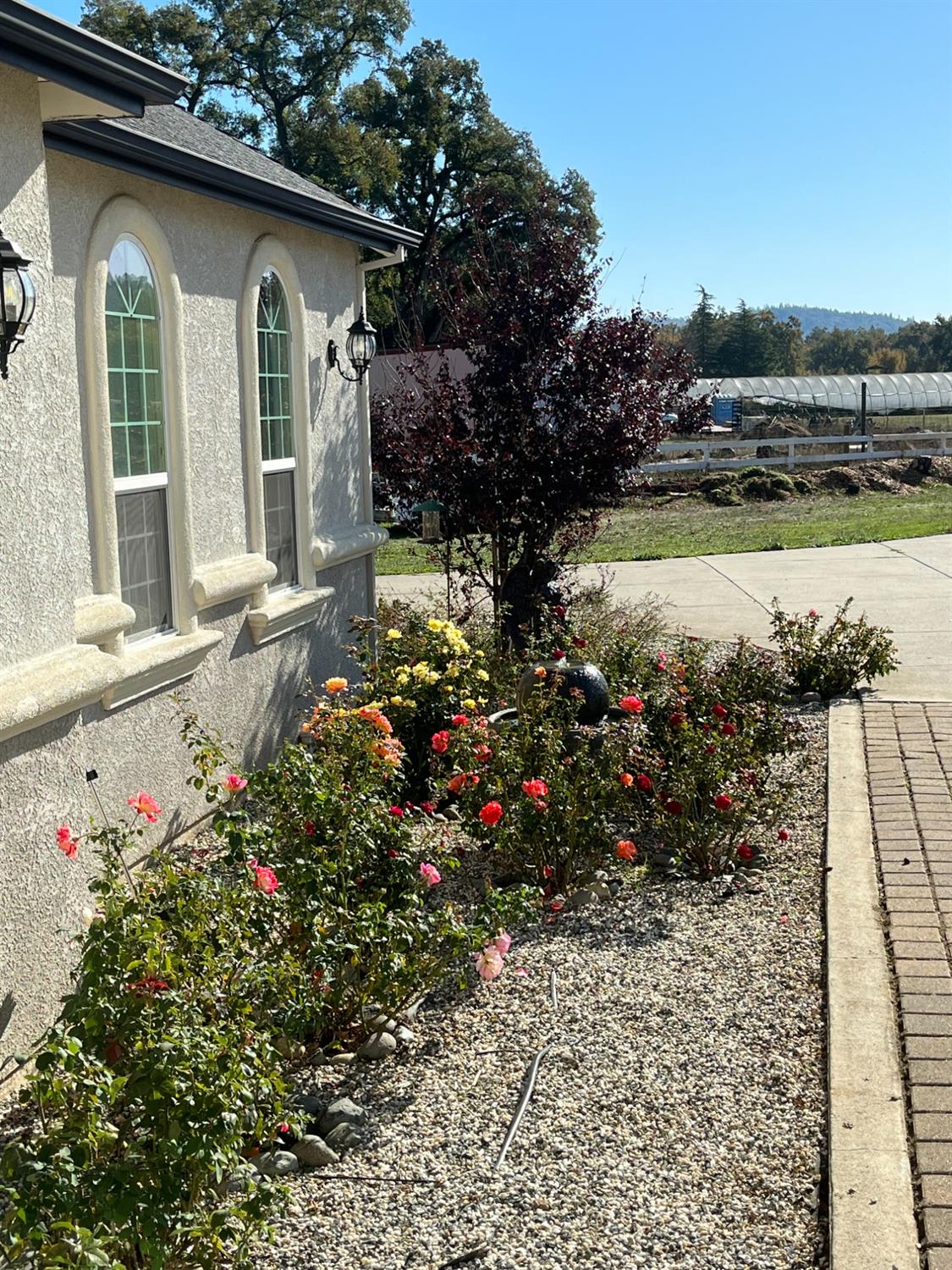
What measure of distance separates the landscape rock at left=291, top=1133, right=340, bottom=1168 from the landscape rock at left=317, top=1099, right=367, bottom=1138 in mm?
138

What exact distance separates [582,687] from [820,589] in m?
9.30

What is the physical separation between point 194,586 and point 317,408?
2.53 meters

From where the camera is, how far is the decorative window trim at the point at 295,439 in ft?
25.6

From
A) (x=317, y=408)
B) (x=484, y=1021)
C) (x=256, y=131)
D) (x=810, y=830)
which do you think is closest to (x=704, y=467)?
(x=256, y=131)

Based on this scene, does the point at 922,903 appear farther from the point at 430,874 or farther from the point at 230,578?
the point at 230,578

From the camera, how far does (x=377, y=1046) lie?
4.50 m

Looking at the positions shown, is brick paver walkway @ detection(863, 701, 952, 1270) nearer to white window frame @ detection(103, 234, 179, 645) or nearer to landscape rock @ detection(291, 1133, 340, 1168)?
landscape rock @ detection(291, 1133, 340, 1168)

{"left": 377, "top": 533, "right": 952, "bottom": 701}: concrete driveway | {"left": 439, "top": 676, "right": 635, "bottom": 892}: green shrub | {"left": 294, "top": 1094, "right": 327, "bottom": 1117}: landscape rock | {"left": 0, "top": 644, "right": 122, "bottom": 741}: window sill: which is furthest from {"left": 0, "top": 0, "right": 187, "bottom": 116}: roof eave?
{"left": 377, "top": 533, "right": 952, "bottom": 701}: concrete driveway

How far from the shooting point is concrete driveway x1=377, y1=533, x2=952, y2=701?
1148cm

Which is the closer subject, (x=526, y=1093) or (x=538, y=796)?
(x=526, y=1093)

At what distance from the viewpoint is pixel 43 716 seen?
180 inches

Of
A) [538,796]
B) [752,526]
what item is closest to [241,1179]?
[538,796]

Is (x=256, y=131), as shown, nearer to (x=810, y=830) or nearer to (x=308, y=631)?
(x=308, y=631)

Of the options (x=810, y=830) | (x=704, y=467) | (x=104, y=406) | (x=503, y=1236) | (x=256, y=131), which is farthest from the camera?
(x=256, y=131)
